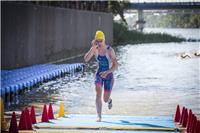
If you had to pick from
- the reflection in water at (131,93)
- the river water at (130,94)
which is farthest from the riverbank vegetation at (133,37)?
the river water at (130,94)

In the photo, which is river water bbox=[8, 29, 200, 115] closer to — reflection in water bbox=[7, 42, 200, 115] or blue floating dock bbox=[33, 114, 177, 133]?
reflection in water bbox=[7, 42, 200, 115]

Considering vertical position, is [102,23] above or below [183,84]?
above

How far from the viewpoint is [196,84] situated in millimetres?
21250

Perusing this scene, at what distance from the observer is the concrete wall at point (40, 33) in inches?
930

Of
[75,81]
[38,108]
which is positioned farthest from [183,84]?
[38,108]

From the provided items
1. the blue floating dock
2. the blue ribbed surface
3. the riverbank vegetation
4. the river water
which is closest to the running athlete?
the blue floating dock

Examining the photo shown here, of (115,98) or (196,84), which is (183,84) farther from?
(115,98)

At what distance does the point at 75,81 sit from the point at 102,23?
32906mm

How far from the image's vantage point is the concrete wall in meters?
23.6

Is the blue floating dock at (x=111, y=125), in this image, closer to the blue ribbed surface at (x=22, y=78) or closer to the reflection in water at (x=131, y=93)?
the reflection in water at (x=131, y=93)

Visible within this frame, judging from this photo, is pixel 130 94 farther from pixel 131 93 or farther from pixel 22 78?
pixel 22 78

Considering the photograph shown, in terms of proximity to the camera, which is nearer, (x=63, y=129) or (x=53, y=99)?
(x=63, y=129)

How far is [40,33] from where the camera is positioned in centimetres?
3019

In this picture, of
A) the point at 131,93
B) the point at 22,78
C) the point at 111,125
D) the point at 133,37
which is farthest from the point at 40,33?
the point at 133,37
